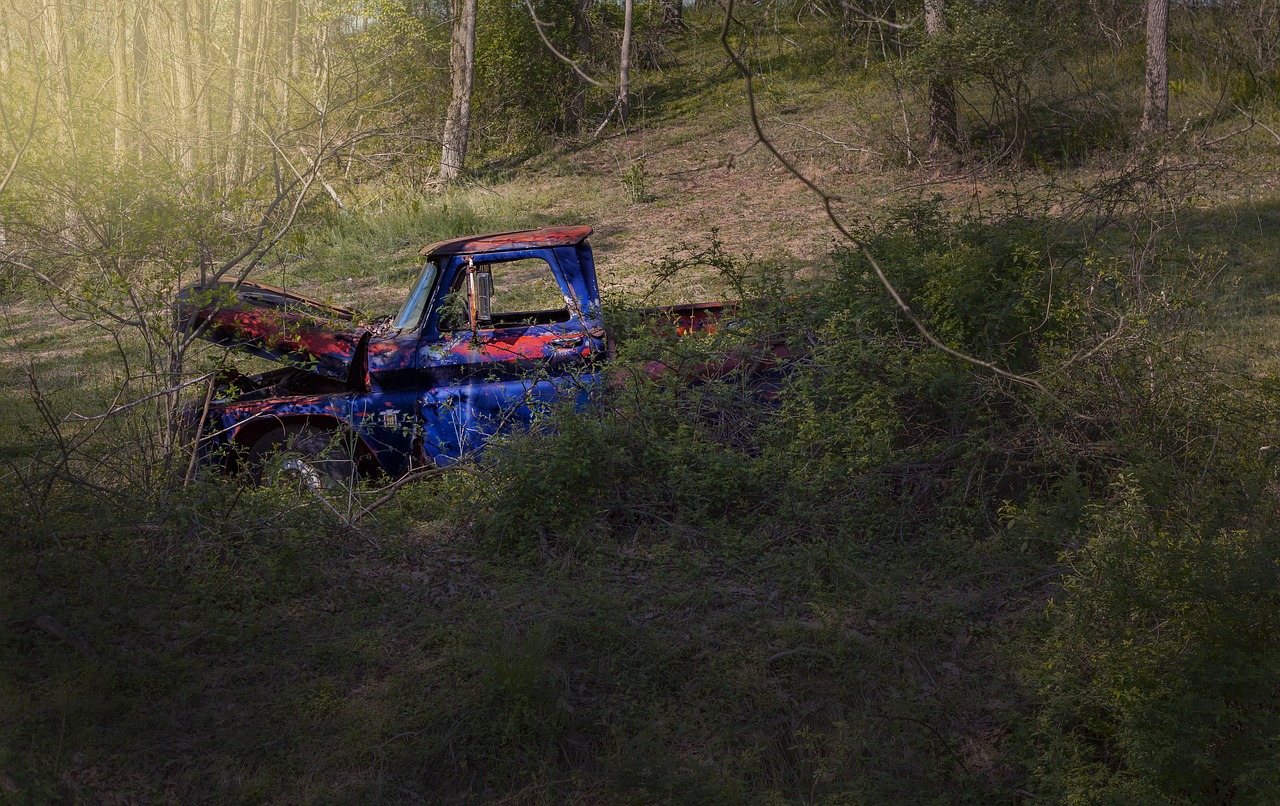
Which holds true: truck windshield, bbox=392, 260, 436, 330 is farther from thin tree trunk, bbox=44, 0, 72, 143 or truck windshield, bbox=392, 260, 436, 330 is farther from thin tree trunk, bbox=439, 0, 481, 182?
thin tree trunk, bbox=439, 0, 481, 182

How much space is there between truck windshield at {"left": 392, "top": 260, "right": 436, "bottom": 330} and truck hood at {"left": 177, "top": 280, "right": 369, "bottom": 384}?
0.88 feet

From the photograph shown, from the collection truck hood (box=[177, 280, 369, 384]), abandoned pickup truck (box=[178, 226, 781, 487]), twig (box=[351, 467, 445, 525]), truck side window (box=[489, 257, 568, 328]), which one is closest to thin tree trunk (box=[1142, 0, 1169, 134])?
truck side window (box=[489, 257, 568, 328])

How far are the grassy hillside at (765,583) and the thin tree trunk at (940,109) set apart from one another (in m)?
9.43

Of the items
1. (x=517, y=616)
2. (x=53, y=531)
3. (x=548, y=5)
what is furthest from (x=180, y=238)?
(x=548, y=5)

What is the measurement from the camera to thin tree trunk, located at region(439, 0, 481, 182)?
2033 centimetres

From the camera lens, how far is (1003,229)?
7066mm

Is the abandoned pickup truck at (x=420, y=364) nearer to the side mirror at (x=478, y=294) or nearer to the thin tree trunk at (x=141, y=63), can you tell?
the side mirror at (x=478, y=294)

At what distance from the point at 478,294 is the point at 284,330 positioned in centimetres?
129

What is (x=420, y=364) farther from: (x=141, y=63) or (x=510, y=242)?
(x=141, y=63)

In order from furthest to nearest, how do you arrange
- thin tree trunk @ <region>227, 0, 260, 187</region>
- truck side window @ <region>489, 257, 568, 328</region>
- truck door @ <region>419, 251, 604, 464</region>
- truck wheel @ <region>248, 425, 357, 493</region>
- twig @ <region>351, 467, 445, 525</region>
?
truck side window @ <region>489, 257, 568, 328</region> → thin tree trunk @ <region>227, 0, 260, 187</region> → truck door @ <region>419, 251, 604, 464</region> → truck wheel @ <region>248, 425, 357, 493</region> → twig @ <region>351, 467, 445, 525</region>

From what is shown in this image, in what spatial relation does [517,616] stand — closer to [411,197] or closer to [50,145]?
[50,145]

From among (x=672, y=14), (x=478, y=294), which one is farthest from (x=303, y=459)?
(x=672, y=14)

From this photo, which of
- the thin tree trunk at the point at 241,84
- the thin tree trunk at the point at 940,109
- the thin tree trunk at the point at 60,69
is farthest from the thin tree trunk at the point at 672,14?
the thin tree trunk at the point at 60,69

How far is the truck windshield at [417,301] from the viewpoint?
7000 mm
